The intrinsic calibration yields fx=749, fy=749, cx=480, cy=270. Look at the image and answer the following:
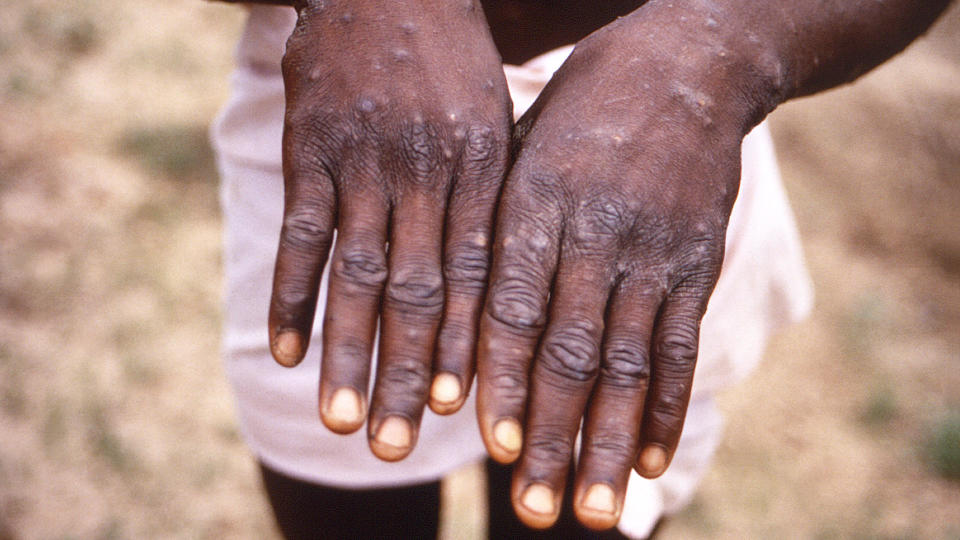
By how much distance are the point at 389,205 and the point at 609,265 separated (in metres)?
0.23

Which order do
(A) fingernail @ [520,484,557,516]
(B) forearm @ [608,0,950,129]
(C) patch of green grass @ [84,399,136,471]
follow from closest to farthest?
(A) fingernail @ [520,484,557,516], (B) forearm @ [608,0,950,129], (C) patch of green grass @ [84,399,136,471]

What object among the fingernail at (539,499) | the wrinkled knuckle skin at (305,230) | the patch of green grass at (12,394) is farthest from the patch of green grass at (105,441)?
the fingernail at (539,499)

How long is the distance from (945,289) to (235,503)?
2.79 metres

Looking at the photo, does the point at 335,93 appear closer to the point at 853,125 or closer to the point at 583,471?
the point at 583,471

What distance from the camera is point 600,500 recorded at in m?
0.72

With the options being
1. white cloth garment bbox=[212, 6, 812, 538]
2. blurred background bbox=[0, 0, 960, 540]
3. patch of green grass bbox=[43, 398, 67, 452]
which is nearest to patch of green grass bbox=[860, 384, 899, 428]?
blurred background bbox=[0, 0, 960, 540]

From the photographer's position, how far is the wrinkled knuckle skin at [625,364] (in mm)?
741

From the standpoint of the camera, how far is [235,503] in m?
2.19

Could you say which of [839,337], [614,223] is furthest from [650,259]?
[839,337]

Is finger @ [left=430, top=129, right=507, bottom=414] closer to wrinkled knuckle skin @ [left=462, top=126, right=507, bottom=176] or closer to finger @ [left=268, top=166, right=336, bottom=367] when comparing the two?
wrinkled knuckle skin @ [left=462, top=126, right=507, bottom=176]

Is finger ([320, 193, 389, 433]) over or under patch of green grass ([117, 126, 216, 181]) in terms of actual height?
over

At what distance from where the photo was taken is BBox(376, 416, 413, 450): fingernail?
72cm

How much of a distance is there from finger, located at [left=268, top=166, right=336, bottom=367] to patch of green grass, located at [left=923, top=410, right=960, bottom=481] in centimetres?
250

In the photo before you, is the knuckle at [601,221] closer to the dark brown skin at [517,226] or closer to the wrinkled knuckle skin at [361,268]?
the dark brown skin at [517,226]
